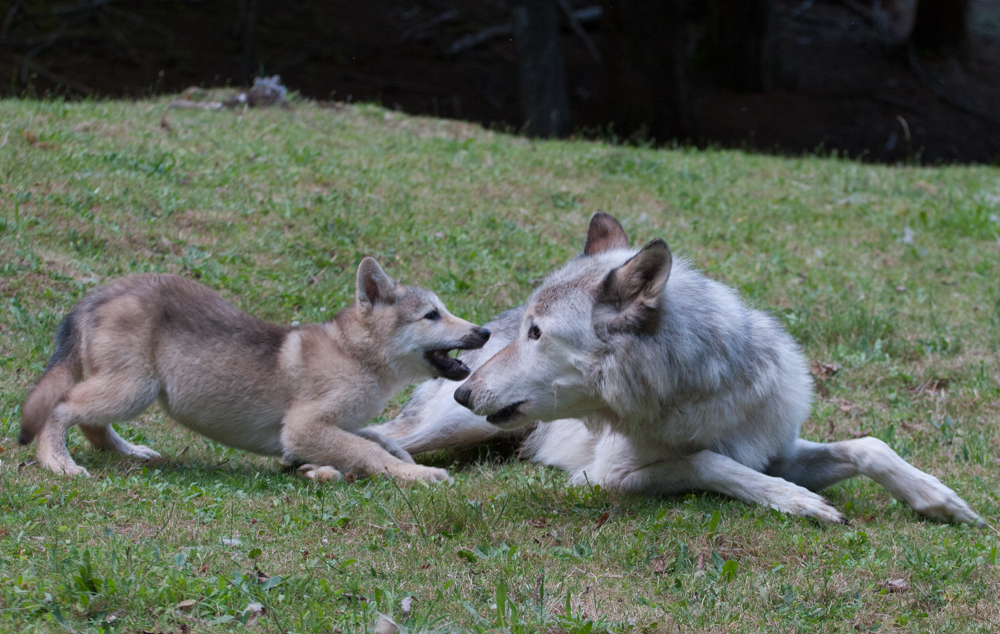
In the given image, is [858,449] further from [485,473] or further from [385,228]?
[385,228]

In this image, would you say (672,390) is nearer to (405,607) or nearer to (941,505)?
(941,505)

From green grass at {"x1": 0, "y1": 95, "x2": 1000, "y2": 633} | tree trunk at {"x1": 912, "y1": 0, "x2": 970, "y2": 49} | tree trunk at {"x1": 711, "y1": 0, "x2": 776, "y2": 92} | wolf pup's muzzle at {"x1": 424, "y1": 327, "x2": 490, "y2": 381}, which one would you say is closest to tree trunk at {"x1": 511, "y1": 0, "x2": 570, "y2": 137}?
green grass at {"x1": 0, "y1": 95, "x2": 1000, "y2": 633}

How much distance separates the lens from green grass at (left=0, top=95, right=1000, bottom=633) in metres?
3.60

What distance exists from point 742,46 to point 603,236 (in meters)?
18.3

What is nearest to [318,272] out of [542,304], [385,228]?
[385,228]

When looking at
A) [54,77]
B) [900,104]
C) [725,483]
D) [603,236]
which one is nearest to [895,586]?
[725,483]

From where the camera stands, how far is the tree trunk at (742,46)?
2170 centimetres

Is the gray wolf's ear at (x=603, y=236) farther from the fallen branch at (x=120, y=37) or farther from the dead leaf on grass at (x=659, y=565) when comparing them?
the fallen branch at (x=120, y=37)

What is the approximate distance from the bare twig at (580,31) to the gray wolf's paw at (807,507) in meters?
19.5

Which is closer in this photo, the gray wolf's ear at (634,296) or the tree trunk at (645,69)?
the gray wolf's ear at (634,296)

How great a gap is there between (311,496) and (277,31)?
1984 cm

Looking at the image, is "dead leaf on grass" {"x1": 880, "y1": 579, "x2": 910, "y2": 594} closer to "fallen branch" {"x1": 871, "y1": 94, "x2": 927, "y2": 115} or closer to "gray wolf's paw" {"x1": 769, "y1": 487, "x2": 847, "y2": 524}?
"gray wolf's paw" {"x1": 769, "y1": 487, "x2": 847, "y2": 524}

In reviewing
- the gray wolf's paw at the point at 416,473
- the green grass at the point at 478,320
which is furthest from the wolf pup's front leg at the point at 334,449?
the green grass at the point at 478,320

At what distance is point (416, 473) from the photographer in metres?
5.35
